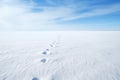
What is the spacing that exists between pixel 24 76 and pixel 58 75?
70cm

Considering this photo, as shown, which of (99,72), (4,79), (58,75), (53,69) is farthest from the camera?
(53,69)

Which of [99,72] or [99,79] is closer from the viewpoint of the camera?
[99,79]

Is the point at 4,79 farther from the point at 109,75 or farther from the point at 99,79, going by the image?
the point at 109,75

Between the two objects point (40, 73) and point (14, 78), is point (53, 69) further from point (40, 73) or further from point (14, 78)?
point (14, 78)

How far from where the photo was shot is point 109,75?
5.98 feet

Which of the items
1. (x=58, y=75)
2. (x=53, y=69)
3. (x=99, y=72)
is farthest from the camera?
(x=53, y=69)

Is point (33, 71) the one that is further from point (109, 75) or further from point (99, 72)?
point (109, 75)

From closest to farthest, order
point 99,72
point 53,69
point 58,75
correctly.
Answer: point 58,75, point 99,72, point 53,69

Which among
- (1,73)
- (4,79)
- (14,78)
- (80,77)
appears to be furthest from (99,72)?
(1,73)

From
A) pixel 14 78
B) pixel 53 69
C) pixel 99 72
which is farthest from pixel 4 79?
pixel 99 72

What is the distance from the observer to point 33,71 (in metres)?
1.94

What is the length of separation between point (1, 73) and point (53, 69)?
113 cm

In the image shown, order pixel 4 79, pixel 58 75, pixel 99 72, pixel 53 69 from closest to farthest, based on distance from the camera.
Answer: pixel 4 79, pixel 58 75, pixel 99 72, pixel 53 69

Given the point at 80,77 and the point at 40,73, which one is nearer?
the point at 80,77
